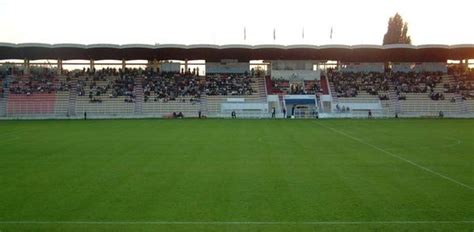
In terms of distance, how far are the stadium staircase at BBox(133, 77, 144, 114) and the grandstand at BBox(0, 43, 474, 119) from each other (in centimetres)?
11

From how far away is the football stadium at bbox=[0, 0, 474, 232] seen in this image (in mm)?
11797

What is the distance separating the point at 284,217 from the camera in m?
11.4

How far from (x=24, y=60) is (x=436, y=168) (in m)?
57.9

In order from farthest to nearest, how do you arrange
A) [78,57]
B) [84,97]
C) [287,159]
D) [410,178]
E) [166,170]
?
[78,57] → [84,97] → [287,159] → [166,170] → [410,178]

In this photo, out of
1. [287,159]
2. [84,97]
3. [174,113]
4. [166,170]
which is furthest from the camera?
[84,97]

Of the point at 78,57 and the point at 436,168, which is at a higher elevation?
the point at 78,57

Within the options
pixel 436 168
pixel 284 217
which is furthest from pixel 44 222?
pixel 436 168

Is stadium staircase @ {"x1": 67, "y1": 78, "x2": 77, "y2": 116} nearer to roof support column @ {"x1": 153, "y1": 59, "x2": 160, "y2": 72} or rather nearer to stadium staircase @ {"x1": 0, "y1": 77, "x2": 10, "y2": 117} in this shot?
stadium staircase @ {"x1": 0, "y1": 77, "x2": 10, "y2": 117}

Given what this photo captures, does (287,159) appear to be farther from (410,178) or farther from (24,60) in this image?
(24,60)

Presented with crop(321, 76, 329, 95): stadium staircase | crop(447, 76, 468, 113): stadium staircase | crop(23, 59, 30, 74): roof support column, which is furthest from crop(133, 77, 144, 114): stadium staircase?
crop(447, 76, 468, 113): stadium staircase

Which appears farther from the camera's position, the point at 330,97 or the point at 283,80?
the point at 283,80
